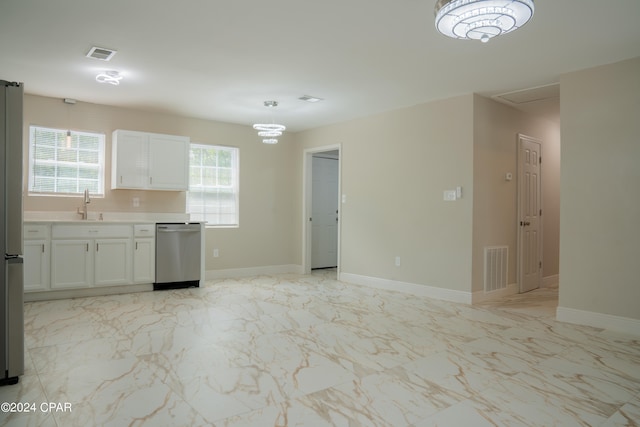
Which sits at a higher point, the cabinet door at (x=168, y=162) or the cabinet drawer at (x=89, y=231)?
the cabinet door at (x=168, y=162)

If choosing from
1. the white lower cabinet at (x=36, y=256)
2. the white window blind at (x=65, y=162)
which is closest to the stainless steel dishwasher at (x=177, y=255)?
the white window blind at (x=65, y=162)

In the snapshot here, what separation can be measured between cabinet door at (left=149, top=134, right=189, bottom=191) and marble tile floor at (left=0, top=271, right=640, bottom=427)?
6.19ft

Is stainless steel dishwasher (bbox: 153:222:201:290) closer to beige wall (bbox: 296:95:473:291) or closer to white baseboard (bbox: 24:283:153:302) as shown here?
white baseboard (bbox: 24:283:153:302)

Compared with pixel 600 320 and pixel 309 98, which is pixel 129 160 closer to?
pixel 309 98

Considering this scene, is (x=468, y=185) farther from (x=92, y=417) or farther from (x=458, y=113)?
(x=92, y=417)

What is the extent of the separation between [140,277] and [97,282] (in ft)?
1.65

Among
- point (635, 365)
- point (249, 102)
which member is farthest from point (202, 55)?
point (635, 365)

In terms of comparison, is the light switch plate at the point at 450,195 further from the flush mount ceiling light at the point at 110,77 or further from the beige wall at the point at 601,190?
the flush mount ceiling light at the point at 110,77

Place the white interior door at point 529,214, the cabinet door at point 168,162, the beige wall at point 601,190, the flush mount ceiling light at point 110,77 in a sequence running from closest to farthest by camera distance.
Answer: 1. the beige wall at point 601,190
2. the flush mount ceiling light at point 110,77
3. the white interior door at point 529,214
4. the cabinet door at point 168,162

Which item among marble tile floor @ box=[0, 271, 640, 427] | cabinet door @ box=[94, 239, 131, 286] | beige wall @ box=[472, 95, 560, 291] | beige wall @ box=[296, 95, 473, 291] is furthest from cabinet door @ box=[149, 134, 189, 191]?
beige wall @ box=[472, 95, 560, 291]

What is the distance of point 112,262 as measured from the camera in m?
5.24

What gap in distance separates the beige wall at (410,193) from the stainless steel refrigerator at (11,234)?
429 cm

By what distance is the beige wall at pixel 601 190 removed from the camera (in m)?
3.84

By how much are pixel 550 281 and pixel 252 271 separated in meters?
4.73
